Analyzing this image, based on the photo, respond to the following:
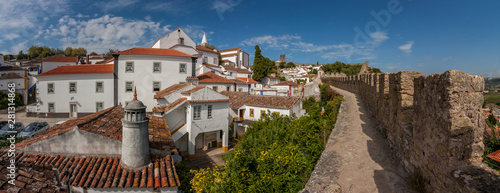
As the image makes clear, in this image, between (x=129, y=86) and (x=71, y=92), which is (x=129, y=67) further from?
(x=71, y=92)

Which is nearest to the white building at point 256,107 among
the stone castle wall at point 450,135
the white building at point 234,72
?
the stone castle wall at point 450,135

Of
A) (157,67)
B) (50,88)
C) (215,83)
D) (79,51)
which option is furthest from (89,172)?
(79,51)

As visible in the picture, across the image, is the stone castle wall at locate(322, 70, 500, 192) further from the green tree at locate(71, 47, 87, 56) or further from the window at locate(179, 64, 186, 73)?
the green tree at locate(71, 47, 87, 56)

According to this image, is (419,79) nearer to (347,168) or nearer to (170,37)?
(347,168)

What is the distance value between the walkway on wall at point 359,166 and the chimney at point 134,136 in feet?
14.7

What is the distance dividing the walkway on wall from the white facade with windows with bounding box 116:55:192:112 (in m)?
22.0

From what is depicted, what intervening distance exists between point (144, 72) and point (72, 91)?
7972 mm

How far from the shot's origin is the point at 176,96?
57.2 feet

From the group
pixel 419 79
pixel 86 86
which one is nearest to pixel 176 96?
pixel 86 86

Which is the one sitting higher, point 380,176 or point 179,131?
point 380,176

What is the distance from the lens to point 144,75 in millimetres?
24938

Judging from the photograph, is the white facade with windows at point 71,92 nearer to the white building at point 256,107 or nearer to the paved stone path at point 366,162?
the white building at point 256,107

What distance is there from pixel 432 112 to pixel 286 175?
12.3 feet

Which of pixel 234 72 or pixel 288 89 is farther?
pixel 234 72
